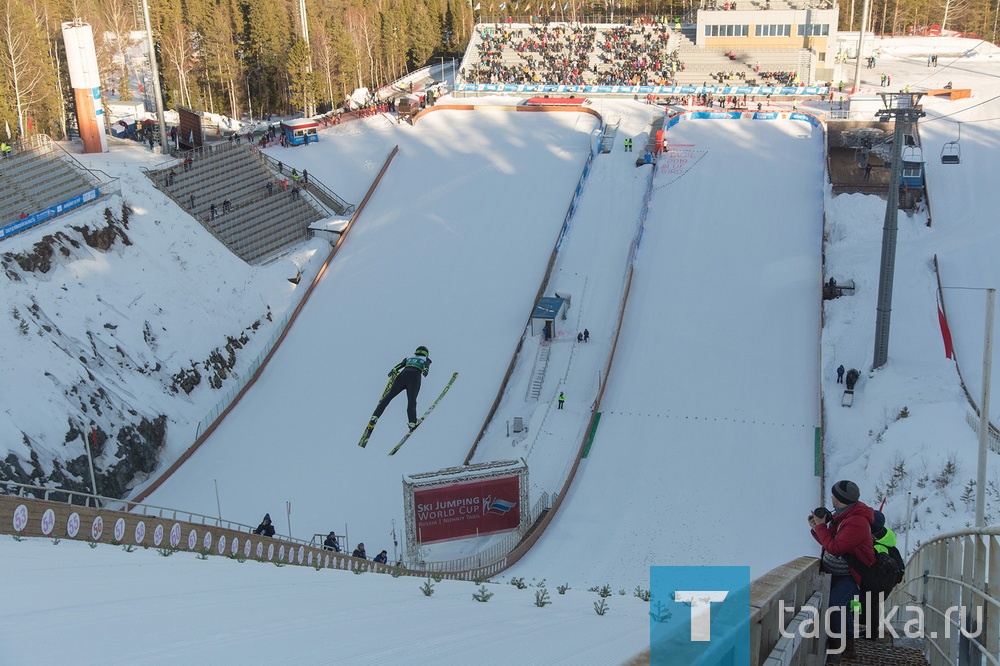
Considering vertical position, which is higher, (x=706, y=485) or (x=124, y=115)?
(x=124, y=115)

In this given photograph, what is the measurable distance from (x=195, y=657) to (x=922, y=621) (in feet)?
14.5

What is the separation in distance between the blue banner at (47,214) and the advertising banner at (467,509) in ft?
39.9

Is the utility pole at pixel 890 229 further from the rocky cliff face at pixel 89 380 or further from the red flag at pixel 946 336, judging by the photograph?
the rocky cliff face at pixel 89 380

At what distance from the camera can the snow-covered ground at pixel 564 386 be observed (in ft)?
23.7

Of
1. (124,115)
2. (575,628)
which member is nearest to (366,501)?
(575,628)

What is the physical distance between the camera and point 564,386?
910 inches

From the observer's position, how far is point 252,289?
1065 inches

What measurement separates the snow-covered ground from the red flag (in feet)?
0.61

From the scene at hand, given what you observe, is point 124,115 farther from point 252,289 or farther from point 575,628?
point 575,628

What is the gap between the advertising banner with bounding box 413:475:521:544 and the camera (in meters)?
17.2

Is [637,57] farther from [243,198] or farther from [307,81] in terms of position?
[243,198]

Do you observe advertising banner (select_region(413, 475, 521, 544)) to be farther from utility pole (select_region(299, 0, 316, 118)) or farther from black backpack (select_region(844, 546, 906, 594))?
utility pole (select_region(299, 0, 316, 118))

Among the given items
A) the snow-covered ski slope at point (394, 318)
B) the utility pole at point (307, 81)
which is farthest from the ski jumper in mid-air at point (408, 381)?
the utility pole at point (307, 81)

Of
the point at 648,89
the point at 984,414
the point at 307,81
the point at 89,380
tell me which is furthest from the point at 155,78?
the point at 984,414
